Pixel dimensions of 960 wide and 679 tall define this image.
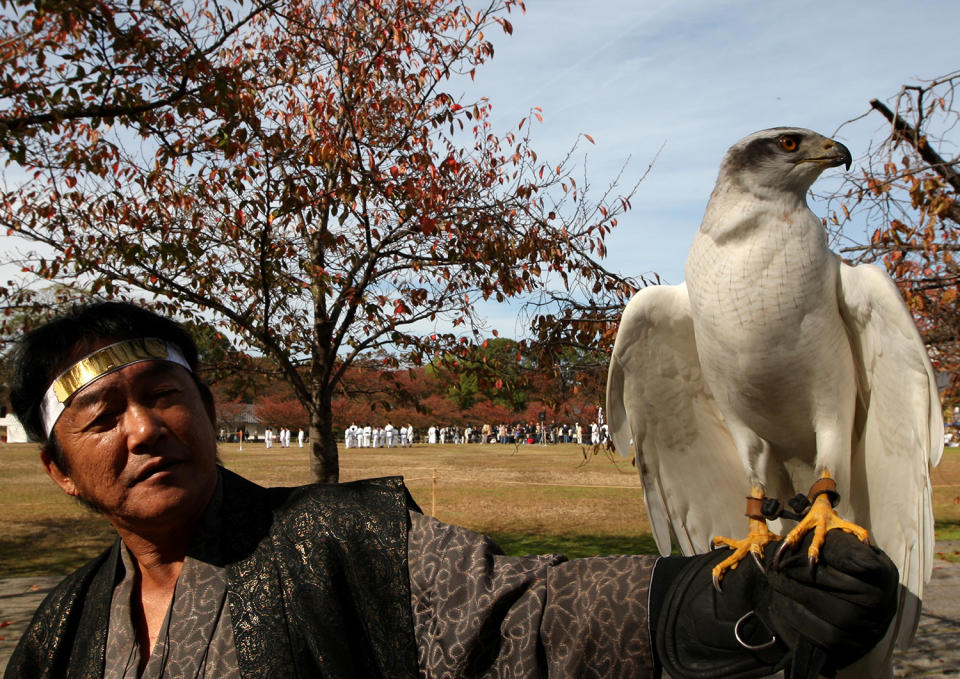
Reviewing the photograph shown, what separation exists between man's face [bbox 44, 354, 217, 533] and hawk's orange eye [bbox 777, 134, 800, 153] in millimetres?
1870

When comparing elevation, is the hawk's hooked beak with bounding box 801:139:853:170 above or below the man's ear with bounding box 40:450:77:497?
above

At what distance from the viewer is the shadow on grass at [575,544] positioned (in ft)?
29.6

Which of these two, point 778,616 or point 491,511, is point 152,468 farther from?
point 491,511

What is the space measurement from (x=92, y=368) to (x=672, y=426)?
1.96 metres

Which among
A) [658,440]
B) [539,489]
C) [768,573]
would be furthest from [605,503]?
[768,573]

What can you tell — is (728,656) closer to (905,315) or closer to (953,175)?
(905,315)

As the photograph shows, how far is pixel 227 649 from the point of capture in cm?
143

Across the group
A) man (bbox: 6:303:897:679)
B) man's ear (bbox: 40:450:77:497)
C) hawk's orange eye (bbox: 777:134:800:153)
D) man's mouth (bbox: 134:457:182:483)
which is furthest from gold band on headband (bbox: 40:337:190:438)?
hawk's orange eye (bbox: 777:134:800:153)

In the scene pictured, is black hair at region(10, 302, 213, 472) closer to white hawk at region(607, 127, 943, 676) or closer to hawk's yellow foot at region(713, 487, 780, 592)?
hawk's yellow foot at region(713, 487, 780, 592)

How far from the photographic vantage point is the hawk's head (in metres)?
2.26

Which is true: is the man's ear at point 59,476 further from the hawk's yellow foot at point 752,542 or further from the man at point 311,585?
the hawk's yellow foot at point 752,542

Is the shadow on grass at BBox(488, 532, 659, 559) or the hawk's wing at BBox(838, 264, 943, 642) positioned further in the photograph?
the shadow on grass at BBox(488, 532, 659, 559)

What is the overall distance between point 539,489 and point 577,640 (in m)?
15.6

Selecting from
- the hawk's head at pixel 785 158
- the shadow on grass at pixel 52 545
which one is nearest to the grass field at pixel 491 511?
the shadow on grass at pixel 52 545
